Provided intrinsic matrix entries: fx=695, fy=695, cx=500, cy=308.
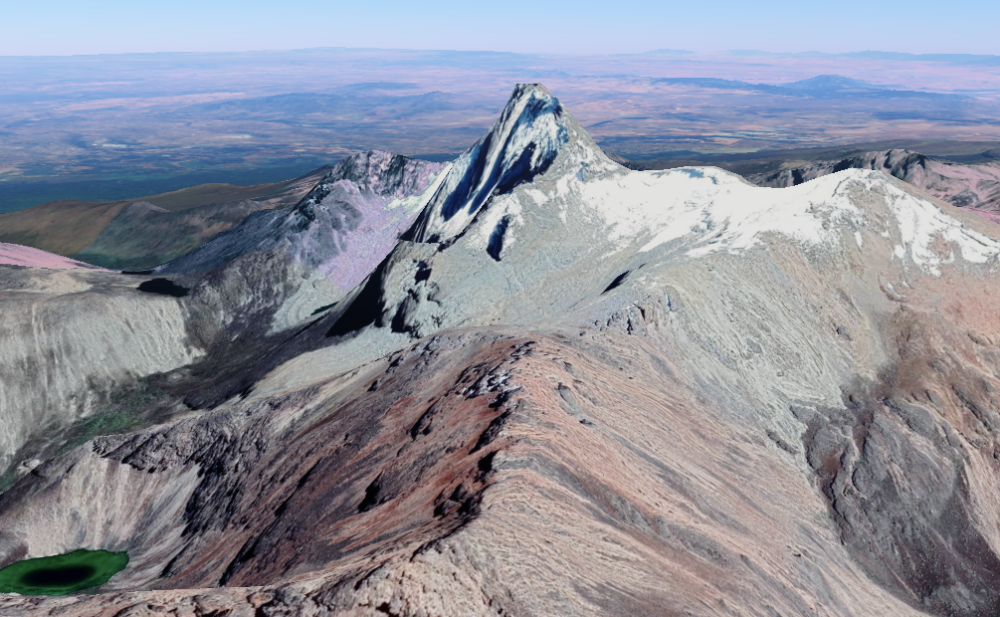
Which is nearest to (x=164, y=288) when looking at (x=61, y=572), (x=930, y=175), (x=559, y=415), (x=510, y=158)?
(x=510, y=158)

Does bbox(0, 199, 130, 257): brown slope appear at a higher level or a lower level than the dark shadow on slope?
lower

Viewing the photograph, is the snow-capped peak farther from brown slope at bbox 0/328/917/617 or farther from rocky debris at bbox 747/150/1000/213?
rocky debris at bbox 747/150/1000/213

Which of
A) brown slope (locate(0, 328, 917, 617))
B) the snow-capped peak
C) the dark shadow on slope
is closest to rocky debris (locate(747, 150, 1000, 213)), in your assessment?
the snow-capped peak

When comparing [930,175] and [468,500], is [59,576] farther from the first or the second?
[930,175]

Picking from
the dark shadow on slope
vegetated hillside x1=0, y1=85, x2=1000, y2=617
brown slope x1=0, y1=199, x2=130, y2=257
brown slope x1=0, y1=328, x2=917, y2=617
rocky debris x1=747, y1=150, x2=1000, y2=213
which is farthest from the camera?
rocky debris x1=747, y1=150, x2=1000, y2=213

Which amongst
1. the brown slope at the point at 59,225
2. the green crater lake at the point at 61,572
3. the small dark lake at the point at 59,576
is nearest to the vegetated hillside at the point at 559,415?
the green crater lake at the point at 61,572

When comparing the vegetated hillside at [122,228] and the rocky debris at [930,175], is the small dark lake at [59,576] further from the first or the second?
the rocky debris at [930,175]

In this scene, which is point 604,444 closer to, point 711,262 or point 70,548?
point 711,262

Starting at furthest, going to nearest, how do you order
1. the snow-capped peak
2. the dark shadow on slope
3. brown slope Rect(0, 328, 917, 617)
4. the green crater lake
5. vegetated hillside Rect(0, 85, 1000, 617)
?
the dark shadow on slope → the snow-capped peak → the green crater lake → vegetated hillside Rect(0, 85, 1000, 617) → brown slope Rect(0, 328, 917, 617)
